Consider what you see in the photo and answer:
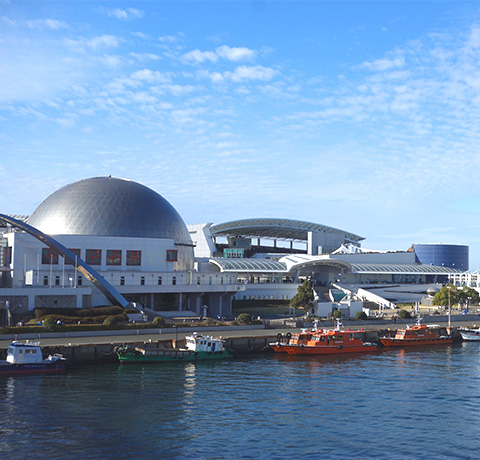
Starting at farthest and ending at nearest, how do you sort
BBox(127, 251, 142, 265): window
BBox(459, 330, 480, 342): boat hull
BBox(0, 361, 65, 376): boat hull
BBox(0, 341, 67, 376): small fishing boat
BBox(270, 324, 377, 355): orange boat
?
BBox(127, 251, 142, 265): window
BBox(459, 330, 480, 342): boat hull
BBox(270, 324, 377, 355): orange boat
BBox(0, 341, 67, 376): small fishing boat
BBox(0, 361, 65, 376): boat hull

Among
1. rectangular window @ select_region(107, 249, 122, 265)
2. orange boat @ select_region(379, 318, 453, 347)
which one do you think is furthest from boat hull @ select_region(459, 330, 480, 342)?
rectangular window @ select_region(107, 249, 122, 265)

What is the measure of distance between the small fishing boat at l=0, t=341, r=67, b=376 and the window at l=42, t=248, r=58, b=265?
37.7m

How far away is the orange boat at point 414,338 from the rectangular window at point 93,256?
4501 centimetres

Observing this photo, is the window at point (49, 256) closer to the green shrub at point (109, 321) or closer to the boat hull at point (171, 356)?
the green shrub at point (109, 321)

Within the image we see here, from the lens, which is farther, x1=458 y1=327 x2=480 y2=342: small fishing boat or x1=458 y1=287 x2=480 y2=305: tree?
x1=458 y1=287 x2=480 y2=305: tree

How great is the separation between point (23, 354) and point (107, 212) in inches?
1872

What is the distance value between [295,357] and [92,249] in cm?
4265

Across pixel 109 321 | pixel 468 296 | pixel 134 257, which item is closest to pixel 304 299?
pixel 134 257

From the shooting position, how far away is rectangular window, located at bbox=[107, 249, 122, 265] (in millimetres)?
94438

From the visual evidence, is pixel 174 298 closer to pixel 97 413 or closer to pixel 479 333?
pixel 479 333

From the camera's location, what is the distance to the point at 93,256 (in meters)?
93.4

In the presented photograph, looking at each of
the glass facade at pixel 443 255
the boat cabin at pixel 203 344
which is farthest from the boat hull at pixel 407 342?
the glass facade at pixel 443 255

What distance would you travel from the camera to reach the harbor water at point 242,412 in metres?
31.8

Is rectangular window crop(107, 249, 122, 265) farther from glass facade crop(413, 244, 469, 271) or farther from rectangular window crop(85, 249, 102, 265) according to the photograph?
glass facade crop(413, 244, 469, 271)
